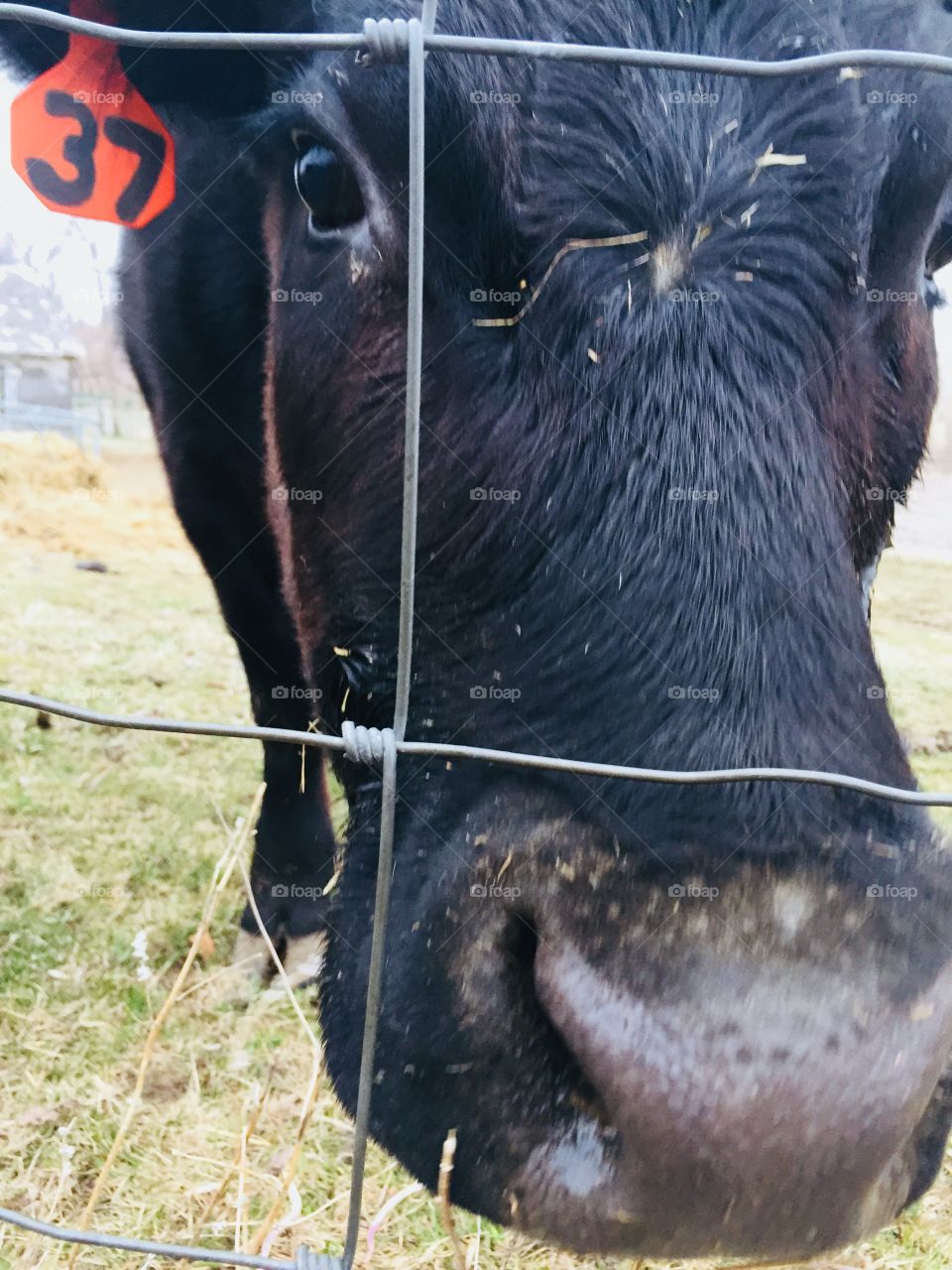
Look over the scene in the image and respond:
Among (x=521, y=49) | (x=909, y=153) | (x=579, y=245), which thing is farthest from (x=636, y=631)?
(x=909, y=153)

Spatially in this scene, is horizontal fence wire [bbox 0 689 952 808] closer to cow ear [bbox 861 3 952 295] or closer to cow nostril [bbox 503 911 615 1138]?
cow nostril [bbox 503 911 615 1138]

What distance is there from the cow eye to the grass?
1425 mm

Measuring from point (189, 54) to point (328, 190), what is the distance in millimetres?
643

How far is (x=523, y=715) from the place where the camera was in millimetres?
1301

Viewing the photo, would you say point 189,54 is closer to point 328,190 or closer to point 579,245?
point 328,190

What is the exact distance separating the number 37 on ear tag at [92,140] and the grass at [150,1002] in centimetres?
164

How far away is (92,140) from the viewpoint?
6.82 ft

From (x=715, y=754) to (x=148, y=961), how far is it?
2132mm

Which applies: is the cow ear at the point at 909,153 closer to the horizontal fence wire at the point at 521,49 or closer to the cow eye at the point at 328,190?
the horizontal fence wire at the point at 521,49

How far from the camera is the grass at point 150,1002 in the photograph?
200 centimetres

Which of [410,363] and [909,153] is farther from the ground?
[909,153]

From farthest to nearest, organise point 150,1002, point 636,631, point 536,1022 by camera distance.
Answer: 1. point 150,1002
2. point 636,631
3. point 536,1022

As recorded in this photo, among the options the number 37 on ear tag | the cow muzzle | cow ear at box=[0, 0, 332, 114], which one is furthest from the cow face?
the number 37 on ear tag

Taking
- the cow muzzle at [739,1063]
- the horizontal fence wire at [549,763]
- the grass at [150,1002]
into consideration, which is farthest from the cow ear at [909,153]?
the grass at [150,1002]
